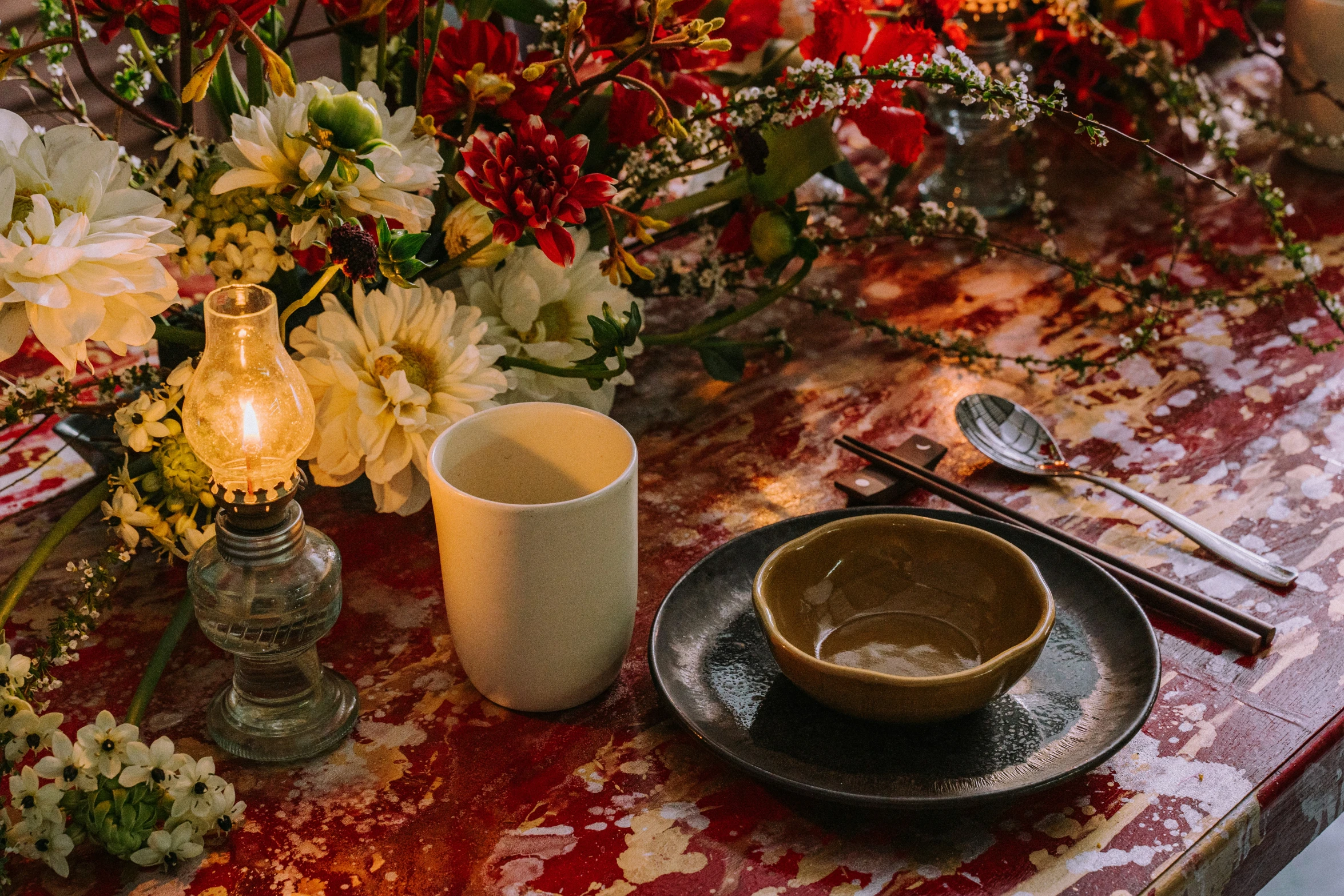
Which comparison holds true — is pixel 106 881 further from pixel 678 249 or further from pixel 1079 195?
pixel 1079 195

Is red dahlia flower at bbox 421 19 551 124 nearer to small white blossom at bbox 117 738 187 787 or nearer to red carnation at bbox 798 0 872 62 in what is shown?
red carnation at bbox 798 0 872 62

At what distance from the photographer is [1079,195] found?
52.2 inches

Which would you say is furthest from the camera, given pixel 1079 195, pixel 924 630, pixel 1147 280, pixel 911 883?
pixel 1079 195

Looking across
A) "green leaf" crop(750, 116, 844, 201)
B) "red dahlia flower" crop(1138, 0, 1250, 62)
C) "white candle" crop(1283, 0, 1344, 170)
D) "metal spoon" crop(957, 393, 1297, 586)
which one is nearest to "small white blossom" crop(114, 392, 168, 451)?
"green leaf" crop(750, 116, 844, 201)

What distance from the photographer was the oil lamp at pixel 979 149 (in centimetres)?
127

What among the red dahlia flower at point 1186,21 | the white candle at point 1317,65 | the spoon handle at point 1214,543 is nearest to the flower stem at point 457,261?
the spoon handle at point 1214,543

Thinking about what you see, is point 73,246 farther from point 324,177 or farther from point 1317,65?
point 1317,65

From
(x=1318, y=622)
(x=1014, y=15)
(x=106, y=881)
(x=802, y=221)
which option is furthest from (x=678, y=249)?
(x=106, y=881)

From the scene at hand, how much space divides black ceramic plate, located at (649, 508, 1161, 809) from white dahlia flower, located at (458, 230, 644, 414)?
19 centimetres

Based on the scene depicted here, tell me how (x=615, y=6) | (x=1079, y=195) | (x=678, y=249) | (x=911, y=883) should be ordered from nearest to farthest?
(x=911, y=883) → (x=615, y=6) → (x=678, y=249) → (x=1079, y=195)

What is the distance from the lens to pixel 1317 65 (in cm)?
131

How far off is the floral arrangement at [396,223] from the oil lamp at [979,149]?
0.21 meters

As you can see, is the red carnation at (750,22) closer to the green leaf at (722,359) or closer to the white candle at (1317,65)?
the green leaf at (722,359)

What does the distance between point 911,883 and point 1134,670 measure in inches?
7.1
